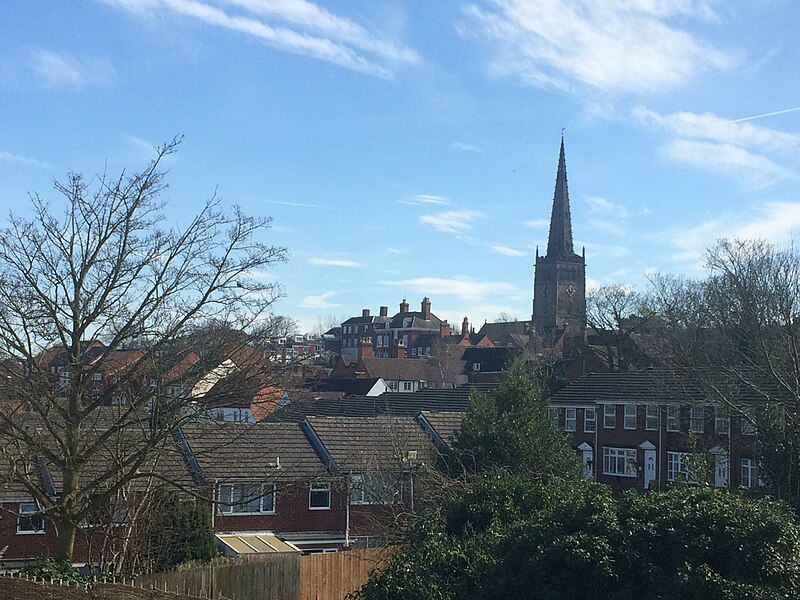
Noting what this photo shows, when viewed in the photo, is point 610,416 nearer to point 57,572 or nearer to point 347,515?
point 347,515

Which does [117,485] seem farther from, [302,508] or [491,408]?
[302,508]

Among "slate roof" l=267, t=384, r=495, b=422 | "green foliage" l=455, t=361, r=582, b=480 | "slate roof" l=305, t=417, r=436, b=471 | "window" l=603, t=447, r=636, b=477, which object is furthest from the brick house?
"green foliage" l=455, t=361, r=582, b=480

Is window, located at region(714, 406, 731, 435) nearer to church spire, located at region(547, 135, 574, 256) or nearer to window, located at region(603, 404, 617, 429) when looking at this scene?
window, located at region(603, 404, 617, 429)

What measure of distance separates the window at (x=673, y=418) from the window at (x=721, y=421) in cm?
242

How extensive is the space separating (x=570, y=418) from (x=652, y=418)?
5.57m

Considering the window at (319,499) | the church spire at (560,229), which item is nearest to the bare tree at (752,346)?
the window at (319,499)

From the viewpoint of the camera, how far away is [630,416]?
1727 inches

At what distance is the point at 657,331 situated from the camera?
60.6 metres

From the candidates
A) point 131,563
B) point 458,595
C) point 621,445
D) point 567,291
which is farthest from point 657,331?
point 567,291

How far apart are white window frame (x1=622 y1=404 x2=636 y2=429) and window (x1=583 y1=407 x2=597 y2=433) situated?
1935mm

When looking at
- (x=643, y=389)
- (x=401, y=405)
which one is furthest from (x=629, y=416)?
(x=401, y=405)

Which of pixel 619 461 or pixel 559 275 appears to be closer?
pixel 619 461

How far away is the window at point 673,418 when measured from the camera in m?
40.6

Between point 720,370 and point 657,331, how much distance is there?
24.1 meters
